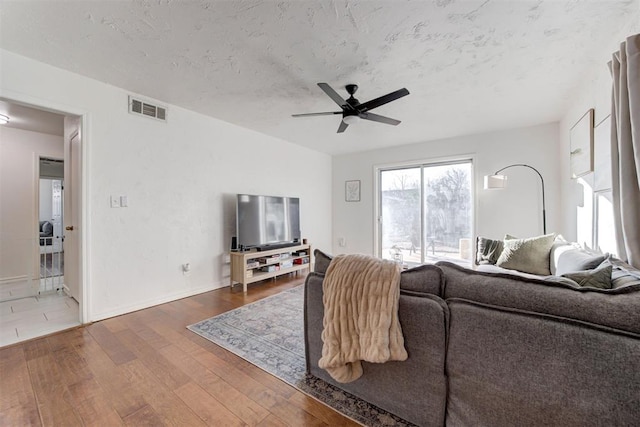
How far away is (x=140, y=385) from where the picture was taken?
1588mm

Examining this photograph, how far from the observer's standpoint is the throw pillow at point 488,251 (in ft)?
10.1

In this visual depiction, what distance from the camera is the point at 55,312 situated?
269cm

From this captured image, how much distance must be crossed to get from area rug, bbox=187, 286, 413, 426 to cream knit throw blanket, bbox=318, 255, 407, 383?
9.1 inches

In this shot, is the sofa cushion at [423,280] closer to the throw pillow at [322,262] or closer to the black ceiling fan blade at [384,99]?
the throw pillow at [322,262]

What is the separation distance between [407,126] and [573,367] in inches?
135

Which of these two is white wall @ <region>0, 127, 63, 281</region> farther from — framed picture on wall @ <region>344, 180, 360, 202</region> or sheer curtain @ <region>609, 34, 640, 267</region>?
sheer curtain @ <region>609, 34, 640, 267</region>

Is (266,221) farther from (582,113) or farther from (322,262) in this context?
(582,113)

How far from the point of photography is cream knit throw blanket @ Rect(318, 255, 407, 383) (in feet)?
3.88

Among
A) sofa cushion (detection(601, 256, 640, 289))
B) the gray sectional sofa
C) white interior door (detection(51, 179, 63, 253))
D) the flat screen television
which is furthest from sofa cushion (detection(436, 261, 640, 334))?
white interior door (detection(51, 179, 63, 253))

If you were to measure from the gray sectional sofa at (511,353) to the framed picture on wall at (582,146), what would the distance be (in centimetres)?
147

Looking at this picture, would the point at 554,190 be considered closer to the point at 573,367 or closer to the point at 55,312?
the point at 573,367

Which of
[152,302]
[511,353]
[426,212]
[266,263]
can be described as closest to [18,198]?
[152,302]

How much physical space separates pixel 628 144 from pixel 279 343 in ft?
8.57

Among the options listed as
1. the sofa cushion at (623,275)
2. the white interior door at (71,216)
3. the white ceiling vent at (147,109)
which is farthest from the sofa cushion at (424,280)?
the white interior door at (71,216)
